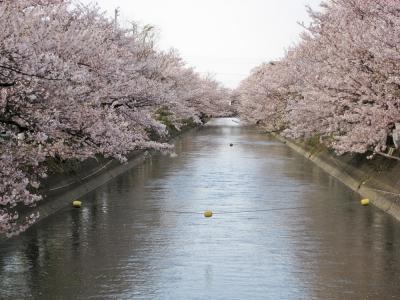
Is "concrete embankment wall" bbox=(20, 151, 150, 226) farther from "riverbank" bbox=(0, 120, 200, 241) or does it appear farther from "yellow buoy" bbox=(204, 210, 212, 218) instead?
"yellow buoy" bbox=(204, 210, 212, 218)

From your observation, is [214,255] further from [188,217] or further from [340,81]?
[340,81]

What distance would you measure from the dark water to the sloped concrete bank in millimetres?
651

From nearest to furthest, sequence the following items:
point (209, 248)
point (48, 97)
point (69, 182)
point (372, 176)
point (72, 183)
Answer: point (48, 97) < point (209, 248) < point (69, 182) < point (72, 183) < point (372, 176)

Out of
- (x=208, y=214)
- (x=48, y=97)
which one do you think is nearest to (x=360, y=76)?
(x=208, y=214)

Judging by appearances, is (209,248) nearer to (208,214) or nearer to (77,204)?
(208,214)

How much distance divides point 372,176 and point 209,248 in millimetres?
14135

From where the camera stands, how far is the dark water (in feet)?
46.6

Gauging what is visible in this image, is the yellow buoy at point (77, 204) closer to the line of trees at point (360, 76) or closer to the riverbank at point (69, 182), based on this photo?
the riverbank at point (69, 182)

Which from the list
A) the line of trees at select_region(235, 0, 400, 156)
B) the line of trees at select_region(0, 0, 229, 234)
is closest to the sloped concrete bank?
the line of trees at select_region(235, 0, 400, 156)

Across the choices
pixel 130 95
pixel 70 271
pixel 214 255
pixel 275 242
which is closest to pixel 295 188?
pixel 130 95

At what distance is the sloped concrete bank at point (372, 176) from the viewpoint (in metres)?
25.6

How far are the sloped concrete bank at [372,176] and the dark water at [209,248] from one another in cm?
65

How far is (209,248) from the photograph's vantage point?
18.2 meters

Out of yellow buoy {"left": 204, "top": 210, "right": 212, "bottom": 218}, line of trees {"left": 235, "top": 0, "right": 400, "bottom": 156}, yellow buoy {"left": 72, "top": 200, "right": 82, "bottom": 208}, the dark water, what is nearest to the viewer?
the dark water
